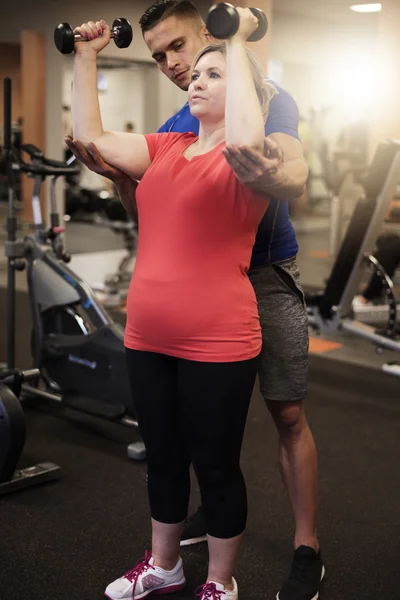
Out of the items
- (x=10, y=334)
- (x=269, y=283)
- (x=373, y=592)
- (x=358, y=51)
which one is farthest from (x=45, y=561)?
(x=358, y=51)

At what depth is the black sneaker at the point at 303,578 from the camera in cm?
189

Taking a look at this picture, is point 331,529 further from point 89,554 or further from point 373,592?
point 89,554

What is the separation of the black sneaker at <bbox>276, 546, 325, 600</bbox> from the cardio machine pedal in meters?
1.20

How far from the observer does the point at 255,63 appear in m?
1.48

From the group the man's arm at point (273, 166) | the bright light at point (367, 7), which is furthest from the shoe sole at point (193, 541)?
the bright light at point (367, 7)

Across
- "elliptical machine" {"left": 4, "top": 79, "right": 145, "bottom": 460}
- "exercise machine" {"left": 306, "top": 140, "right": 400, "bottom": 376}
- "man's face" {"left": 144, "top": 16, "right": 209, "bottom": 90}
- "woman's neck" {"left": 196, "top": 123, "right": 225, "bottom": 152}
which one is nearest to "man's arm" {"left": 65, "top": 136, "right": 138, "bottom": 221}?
"woman's neck" {"left": 196, "top": 123, "right": 225, "bottom": 152}

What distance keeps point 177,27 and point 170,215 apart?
0.60 metres

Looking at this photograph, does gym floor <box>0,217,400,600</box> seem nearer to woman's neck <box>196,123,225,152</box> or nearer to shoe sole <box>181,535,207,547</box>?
shoe sole <box>181,535,207,547</box>

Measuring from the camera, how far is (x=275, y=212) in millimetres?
1696

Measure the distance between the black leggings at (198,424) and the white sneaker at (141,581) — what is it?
0.68 feet

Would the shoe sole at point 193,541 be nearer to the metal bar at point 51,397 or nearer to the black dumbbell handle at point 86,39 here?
the metal bar at point 51,397

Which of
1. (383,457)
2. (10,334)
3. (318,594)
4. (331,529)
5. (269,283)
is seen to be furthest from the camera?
(10,334)

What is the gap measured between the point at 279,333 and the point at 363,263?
2556 millimetres

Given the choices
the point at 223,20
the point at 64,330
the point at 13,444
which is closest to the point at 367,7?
the point at 64,330
